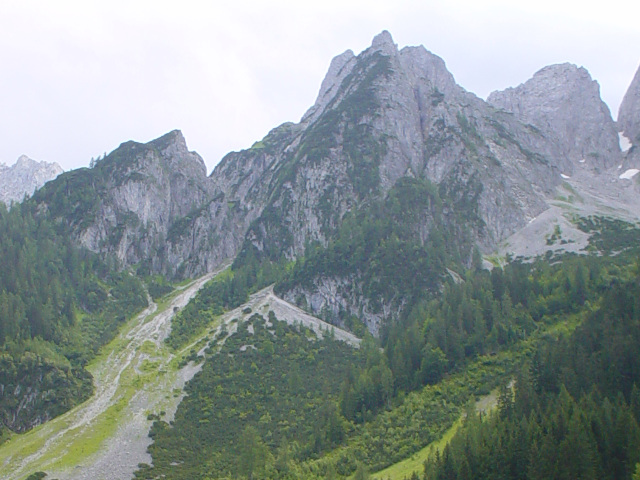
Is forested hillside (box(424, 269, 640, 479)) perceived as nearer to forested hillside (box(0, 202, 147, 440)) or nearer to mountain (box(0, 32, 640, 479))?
mountain (box(0, 32, 640, 479))

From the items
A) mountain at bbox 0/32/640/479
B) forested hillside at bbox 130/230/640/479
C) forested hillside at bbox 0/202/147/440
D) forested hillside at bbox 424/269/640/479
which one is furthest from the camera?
forested hillside at bbox 0/202/147/440

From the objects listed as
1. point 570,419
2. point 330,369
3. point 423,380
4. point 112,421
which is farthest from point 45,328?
point 570,419

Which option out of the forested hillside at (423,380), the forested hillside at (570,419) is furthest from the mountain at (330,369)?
the forested hillside at (423,380)

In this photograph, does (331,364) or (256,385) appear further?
(331,364)

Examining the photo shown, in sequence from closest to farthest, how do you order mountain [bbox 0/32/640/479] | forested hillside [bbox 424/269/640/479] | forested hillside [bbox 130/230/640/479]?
forested hillside [bbox 424/269/640/479] → mountain [bbox 0/32/640/479] → forested hillside [bbox 130/230/640/479]

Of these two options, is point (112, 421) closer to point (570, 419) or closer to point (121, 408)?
point (121, 408)

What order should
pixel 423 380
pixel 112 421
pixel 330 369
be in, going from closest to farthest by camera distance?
pixel 423 380 < pixel 112 421 < pixel 330 369

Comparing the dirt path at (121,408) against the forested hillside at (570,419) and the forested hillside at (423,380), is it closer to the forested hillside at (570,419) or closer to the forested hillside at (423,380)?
the forested hillside at (423,380)

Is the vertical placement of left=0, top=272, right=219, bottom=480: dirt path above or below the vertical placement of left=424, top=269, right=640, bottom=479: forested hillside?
above

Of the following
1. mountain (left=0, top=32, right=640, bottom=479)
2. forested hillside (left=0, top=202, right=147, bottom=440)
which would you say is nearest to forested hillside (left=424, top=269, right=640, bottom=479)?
mountain (left=0, top=32, right=640, bottom=479)

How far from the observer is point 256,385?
5659 inches

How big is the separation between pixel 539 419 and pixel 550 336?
4574 centimetres

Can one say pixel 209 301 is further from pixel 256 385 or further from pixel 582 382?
pixel 582 382

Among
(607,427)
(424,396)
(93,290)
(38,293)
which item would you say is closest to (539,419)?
(607,427)
